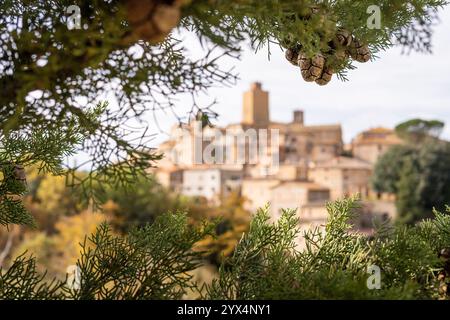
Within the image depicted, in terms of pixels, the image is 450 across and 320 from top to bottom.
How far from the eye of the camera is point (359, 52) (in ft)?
4.63

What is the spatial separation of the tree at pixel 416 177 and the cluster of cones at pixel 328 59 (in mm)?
27019

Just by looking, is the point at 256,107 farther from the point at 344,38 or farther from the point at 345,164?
the point at 344,38

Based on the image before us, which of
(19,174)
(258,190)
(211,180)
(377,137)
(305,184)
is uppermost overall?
(377,137)

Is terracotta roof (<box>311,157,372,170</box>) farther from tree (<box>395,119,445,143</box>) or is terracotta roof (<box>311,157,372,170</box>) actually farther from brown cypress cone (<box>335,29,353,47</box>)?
brown cypress cone (<box>335,29,353,47</box>)

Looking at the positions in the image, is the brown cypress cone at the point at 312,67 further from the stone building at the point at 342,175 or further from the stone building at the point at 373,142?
the stone building at the point at 373,142

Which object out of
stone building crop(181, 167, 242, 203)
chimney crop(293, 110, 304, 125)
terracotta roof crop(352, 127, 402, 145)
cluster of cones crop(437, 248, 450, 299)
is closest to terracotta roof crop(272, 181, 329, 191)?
stone building crop(181, 167, 242, 203)

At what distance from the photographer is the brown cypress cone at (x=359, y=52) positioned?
141 centimetres

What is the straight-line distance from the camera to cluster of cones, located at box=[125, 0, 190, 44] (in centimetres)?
93

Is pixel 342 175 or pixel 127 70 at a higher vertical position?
pixel 342 175

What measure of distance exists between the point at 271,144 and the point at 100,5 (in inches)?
1543

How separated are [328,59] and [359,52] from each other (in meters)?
0.13

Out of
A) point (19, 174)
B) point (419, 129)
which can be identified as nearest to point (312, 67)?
point (19, 174)

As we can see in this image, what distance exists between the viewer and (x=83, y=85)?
1.09 m
